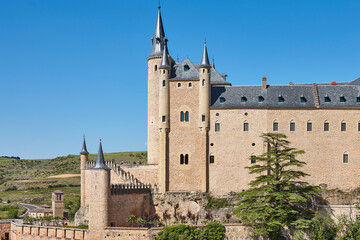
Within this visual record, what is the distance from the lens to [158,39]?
60594 millimetres

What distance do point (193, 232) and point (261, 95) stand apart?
56.3 ft

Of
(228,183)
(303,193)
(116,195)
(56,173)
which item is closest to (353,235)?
(303,193)

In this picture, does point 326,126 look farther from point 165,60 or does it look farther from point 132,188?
point 132,188

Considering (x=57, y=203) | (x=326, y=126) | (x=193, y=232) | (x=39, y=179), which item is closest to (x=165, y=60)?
(x=326, y=126)

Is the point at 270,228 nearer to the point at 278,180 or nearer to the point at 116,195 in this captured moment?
the point at 278,180

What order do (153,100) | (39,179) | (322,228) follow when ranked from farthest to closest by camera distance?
(39,179)
(153,100)
(322,228)

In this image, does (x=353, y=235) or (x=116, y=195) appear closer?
(x=353, y=235)

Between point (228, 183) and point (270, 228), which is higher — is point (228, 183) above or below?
above

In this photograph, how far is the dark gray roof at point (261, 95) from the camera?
55.1 metres

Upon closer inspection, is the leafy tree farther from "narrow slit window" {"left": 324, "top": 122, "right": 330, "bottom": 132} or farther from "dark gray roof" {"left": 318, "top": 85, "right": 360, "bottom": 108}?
"dark gray roof" {"left": 318, "top": 85, "right": 360, "bottom": 108}

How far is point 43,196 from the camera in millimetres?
89500

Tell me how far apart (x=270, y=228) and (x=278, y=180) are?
14.7ft

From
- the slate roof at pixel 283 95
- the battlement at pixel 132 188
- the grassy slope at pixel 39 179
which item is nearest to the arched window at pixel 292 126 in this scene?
the slate roof at pixel 283 95

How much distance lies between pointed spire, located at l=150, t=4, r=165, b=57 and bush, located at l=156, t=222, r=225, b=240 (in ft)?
69.5
